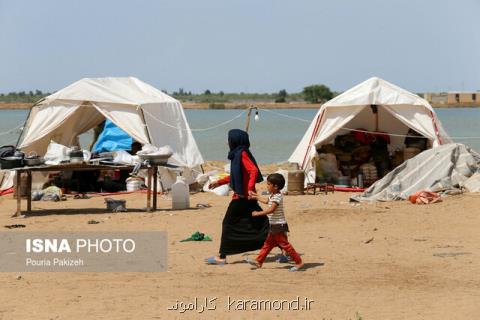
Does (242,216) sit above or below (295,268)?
above

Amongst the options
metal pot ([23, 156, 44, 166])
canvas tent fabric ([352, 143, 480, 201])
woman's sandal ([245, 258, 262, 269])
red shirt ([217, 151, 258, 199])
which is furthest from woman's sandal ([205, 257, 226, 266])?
canvas tent fabric ([352, 143, 480, 201])

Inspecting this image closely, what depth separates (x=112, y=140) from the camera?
1848 cm

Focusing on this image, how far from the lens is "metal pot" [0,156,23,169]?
43.0ft

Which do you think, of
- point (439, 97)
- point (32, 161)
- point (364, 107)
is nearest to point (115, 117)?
point (32, 161)

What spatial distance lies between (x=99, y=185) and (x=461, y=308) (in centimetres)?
1070

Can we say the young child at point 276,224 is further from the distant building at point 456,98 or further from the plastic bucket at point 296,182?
the distant building at point 456,98

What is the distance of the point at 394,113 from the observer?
57.2 ft

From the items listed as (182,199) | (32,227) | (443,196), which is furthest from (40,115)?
(443,196)

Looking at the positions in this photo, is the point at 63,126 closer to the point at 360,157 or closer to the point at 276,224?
the point at 360,157

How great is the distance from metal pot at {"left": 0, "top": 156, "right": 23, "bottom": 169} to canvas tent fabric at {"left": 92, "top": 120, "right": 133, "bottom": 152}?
16.0 feet

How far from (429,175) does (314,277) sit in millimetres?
6867

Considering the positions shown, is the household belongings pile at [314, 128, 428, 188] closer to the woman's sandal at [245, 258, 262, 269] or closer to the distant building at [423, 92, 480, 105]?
the woman's sandal at [245, 258, 262, 269]

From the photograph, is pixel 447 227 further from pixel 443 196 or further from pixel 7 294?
pixel 7 294

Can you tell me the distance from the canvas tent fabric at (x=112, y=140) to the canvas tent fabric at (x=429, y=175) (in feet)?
17.6
